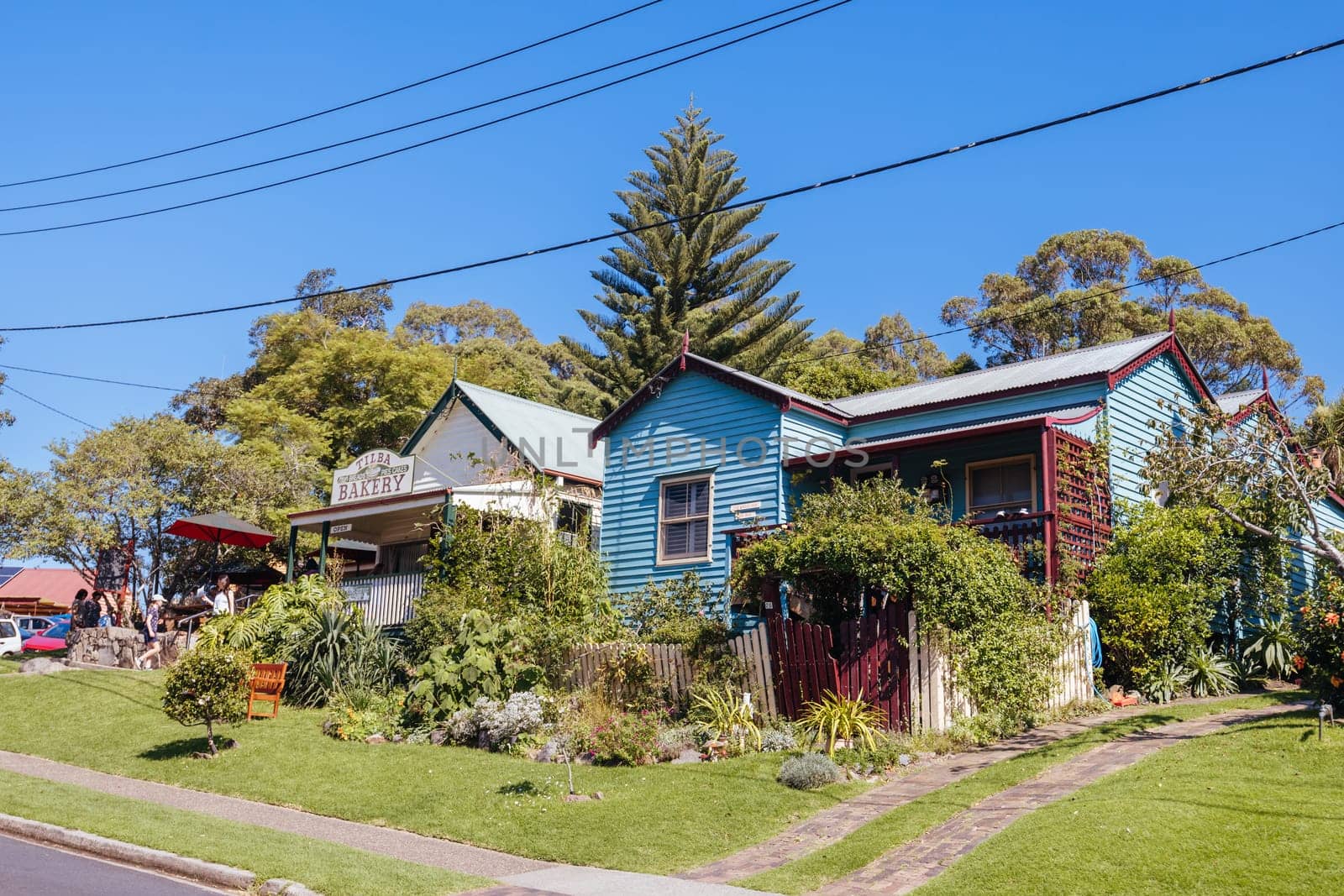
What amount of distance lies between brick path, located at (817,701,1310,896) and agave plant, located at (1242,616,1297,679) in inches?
113

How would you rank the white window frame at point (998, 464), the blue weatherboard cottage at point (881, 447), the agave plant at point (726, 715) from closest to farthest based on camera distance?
the agave plant at point (726, 715)
the blue weatherboard cottage at point (881, 447)
the white window frame at point (998, 464)

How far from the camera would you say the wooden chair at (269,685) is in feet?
56.9

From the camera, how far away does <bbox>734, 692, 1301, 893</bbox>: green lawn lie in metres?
9.17

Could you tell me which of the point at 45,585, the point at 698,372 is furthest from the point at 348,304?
the point at 698,372

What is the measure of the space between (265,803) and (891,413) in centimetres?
1204

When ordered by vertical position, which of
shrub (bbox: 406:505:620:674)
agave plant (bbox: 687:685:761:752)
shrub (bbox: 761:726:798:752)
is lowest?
shrub (bbox: 761:726:798:752)

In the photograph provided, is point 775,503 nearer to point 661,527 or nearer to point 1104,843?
point 661,527

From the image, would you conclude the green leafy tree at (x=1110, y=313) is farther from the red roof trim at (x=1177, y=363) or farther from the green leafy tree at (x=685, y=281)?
the red roof trim at (x=1177, y=363)

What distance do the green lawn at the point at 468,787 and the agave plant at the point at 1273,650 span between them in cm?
794

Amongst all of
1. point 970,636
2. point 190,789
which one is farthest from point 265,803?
point 970,636

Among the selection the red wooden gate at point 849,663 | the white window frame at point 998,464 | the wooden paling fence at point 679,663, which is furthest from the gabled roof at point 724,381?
the red wooden gate at point 849,663

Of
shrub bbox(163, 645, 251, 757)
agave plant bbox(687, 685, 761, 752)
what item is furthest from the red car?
agave plant bbox(687, 685, 761, 752)

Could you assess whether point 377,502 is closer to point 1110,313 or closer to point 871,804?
point 871,804

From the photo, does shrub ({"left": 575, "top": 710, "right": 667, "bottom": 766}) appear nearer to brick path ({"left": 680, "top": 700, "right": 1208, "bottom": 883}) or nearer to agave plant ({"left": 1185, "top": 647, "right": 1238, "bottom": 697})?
brick path ({"left": 680, "top": 700, "right": 1208, "bottom": 883})
